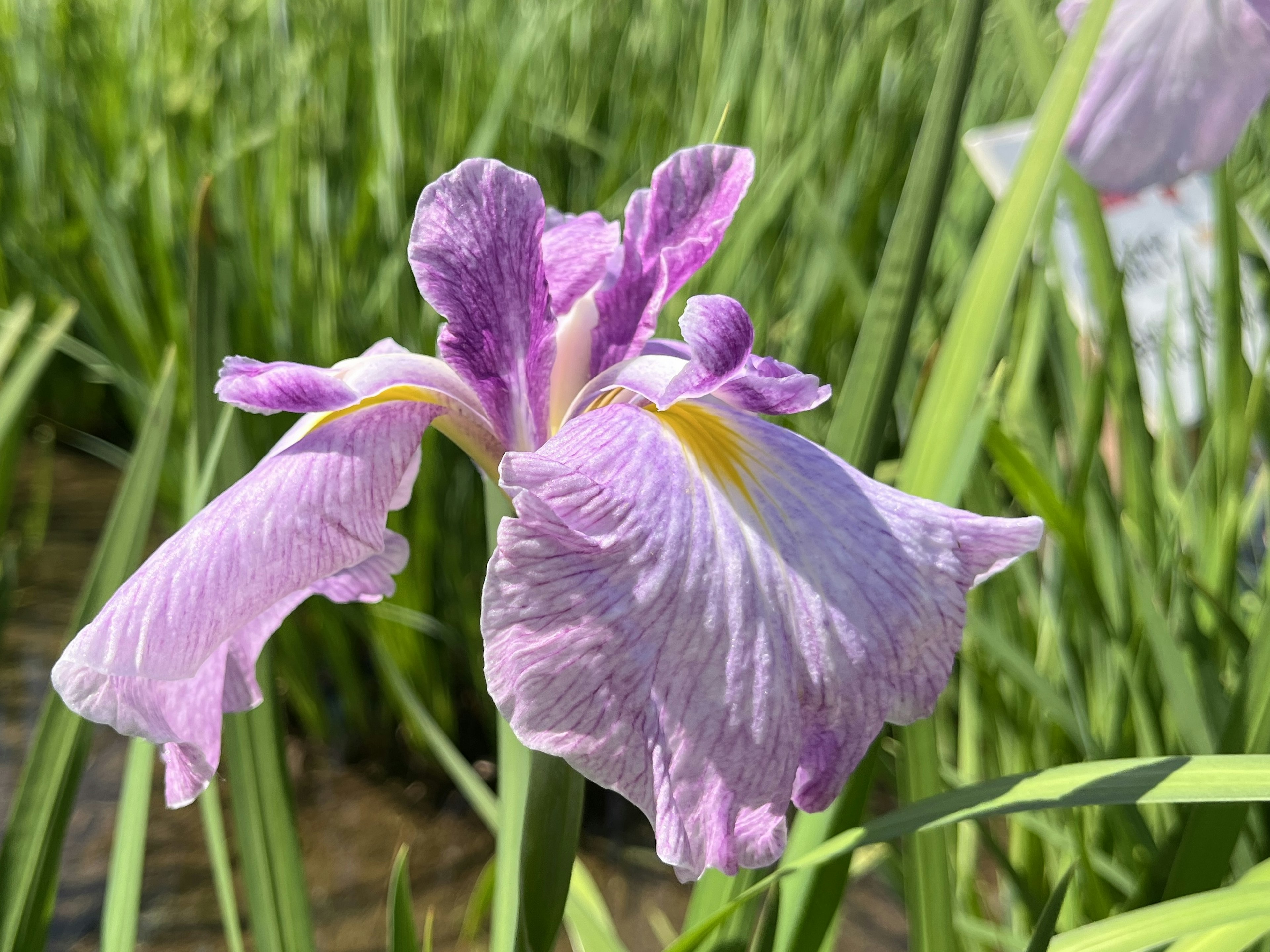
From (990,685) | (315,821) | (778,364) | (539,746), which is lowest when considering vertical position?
(315,821)

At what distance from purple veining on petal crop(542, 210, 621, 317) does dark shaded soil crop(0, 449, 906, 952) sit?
2.85ft

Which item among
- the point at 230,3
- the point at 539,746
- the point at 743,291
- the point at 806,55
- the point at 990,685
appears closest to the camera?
the point at 539,746

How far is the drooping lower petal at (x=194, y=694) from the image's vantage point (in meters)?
0.42

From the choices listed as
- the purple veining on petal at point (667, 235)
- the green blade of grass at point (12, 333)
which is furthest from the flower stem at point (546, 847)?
the green blade of grass at point (12, 333)

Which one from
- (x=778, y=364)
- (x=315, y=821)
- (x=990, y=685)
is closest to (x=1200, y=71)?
(x=778, y=364)

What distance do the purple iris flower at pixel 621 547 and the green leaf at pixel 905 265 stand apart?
0.09 metres

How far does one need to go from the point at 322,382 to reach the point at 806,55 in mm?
1403

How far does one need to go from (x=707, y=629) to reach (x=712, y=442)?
0.10 meters

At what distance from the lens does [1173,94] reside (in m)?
0.67

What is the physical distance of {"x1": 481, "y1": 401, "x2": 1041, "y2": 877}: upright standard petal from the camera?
1.17ft

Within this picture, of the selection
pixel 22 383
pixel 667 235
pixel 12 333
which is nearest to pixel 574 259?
pixel 667 235

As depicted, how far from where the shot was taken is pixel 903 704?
39cm

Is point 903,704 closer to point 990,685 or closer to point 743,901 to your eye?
point 743,901

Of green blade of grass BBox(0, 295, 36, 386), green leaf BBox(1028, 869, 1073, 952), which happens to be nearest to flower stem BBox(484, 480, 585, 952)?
green leaf BBox(1028, 869, 1073, 952)
